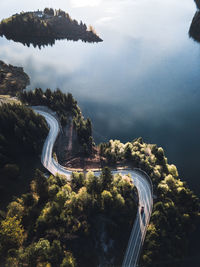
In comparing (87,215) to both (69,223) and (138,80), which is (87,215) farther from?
(138,80)

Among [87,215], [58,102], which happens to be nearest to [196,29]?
[58,102]

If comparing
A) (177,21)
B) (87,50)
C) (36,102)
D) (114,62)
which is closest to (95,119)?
(36,102)

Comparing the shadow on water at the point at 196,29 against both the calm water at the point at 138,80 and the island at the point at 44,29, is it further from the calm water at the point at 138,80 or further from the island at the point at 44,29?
the island at the point at 44,29

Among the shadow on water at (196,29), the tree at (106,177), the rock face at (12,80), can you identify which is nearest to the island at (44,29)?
the rock face at (12,80)

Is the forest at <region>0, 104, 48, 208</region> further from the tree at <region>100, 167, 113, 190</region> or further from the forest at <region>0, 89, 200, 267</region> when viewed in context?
the tree at <region>100, 167, 113, 190</region>

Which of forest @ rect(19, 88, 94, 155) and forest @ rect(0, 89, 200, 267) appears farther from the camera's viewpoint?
forest @ rect(19, 88, 94, 155)

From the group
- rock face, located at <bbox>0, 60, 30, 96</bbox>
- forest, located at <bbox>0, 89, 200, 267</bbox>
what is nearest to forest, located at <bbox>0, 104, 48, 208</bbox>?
forest, located at <bbox>0, 89, 200, 267</bbox>
